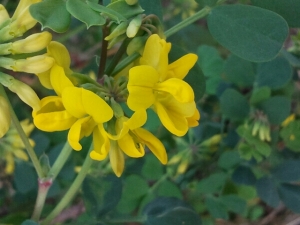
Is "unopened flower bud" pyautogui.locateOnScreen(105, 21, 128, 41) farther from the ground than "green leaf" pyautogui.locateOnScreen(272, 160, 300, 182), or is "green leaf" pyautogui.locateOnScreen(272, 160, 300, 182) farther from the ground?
"unopened flower bud" pyautogui.locateOnScreen(105, 21, 128, 41)

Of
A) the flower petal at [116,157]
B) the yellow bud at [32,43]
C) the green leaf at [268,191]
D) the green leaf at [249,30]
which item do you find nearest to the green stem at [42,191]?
the flower petal at [116,157]

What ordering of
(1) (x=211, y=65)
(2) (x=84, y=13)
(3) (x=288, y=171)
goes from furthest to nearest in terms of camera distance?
(1) (x=211, y=65) < (3) (x=288, y=171) < (2) (x=84, y=13)

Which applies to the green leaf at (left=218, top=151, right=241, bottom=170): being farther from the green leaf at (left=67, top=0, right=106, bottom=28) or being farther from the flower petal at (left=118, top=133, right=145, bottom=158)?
the green leaf at (left=67, top=0, right=106, bottom=28)

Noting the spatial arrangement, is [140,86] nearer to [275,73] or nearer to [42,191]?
[42,191]

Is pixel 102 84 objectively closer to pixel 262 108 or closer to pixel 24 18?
pixel 24 18

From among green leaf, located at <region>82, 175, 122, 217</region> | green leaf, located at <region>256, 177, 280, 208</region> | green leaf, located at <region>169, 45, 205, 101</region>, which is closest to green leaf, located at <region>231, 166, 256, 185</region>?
green leaf, located at <region>256, 177, 280, 208</region>

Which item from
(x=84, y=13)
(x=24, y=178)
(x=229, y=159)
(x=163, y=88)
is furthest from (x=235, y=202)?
(x=84, y=13)

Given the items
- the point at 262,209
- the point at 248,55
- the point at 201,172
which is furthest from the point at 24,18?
the point at 262,209
